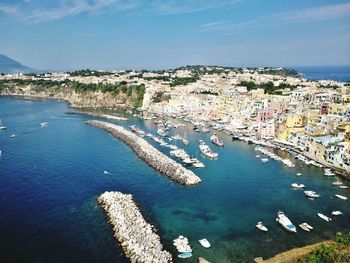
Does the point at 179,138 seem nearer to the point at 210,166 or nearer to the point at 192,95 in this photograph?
the point at 210,166

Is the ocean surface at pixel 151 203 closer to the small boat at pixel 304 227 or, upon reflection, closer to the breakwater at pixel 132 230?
the small boat at pixel 304 227

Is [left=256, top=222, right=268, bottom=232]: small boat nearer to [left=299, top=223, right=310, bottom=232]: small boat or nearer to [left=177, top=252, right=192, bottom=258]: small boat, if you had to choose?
[left=299, top=223, right=310, bottom=232]: small boat

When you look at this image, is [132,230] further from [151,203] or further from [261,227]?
[261,227]

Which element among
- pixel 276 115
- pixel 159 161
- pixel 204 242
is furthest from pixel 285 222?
pixel 276 115

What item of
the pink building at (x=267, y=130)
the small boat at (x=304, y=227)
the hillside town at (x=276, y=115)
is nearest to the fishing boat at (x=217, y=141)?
the hillside town at (x=276, y=115)

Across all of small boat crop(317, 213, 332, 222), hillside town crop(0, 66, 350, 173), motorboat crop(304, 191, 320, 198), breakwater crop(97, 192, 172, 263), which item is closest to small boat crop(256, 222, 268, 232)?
small boat crop(317, 213, 332, 222)
